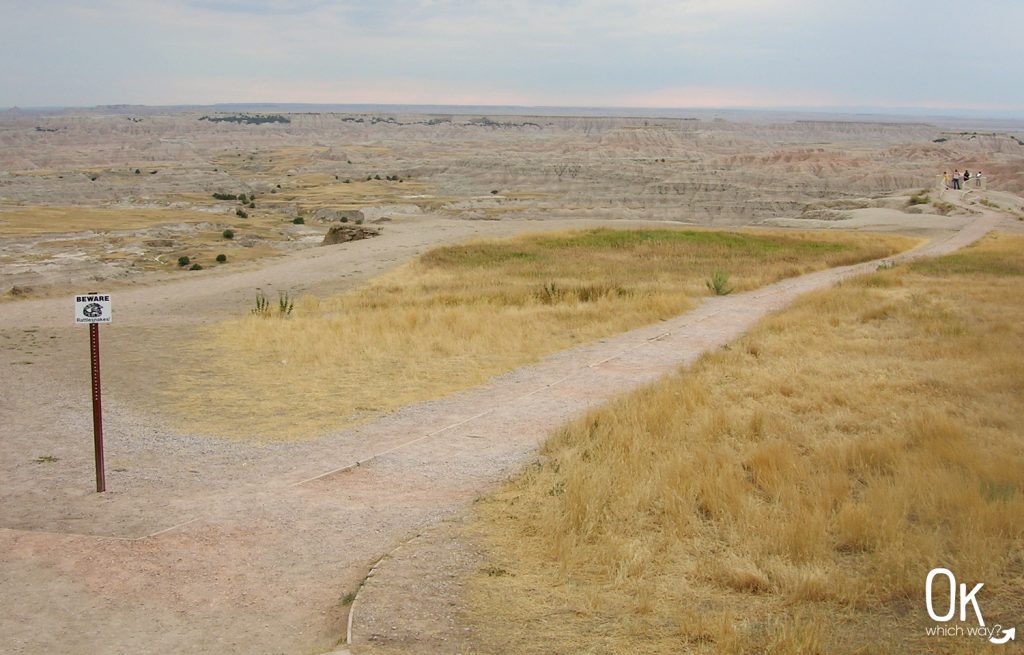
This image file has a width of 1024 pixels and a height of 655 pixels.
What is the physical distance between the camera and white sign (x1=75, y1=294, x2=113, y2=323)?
9523 mm

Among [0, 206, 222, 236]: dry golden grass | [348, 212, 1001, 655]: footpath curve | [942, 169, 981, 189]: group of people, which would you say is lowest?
[0, 206, 222, 236]: dry golden grass

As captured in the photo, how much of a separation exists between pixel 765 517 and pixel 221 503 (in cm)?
501

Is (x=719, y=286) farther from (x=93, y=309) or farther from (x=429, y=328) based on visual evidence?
(x=93, y=309)

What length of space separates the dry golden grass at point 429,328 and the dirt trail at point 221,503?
834 mm

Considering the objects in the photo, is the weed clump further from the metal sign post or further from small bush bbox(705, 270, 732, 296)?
the metal sign post

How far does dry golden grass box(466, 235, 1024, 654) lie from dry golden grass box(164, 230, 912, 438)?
4046mm

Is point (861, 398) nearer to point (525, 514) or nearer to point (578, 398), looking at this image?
point (578, 398)

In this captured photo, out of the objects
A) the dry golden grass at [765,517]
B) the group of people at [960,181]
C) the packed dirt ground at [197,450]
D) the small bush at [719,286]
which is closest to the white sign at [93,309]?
the packed dirt ground at [197,450]

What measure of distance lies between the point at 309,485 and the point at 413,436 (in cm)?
211

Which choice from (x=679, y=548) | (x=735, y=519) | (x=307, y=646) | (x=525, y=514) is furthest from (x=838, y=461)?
(x=307, y=646)

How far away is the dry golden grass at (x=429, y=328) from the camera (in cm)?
1323

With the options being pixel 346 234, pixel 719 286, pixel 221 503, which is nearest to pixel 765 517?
pixel 221 503

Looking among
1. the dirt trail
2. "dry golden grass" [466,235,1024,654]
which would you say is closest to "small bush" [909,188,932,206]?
the dirt trail

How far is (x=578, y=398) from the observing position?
1307 centimetres
